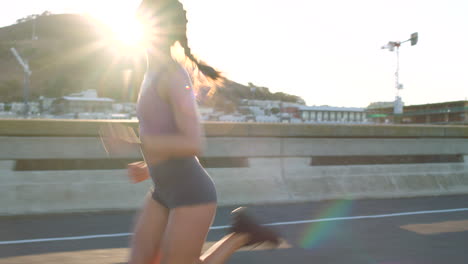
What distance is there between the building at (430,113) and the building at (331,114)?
309 inches

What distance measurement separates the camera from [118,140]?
8.14ft

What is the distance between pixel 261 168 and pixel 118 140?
6.19m

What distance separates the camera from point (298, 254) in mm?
5211

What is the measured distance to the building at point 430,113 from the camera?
9650 cm

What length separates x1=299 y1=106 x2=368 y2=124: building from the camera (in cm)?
8938

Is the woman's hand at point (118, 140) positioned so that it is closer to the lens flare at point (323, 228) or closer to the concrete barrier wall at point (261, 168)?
the concrete barrier wall at point (261, 168)

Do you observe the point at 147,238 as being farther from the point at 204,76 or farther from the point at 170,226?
the point at 204,76

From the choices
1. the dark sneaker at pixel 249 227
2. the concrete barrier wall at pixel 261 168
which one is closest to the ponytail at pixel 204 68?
the dark sneaker at pixel 249 227

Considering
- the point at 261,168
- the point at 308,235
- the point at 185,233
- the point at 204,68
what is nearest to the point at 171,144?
the point at 185,233

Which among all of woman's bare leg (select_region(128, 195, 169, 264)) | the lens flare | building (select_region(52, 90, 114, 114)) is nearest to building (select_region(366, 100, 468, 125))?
building (select_region(52, 90, 114, 114))

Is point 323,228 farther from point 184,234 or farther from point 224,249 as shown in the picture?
point 184,234

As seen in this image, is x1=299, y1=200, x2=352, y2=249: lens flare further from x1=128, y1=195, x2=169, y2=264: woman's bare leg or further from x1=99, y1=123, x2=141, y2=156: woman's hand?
x1=99, y1=123, x2=141, y2=156: woman's hand

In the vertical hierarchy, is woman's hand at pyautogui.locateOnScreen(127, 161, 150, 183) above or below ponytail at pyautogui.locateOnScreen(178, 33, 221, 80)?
below

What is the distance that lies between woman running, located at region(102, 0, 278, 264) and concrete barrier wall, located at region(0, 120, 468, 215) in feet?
10.3
